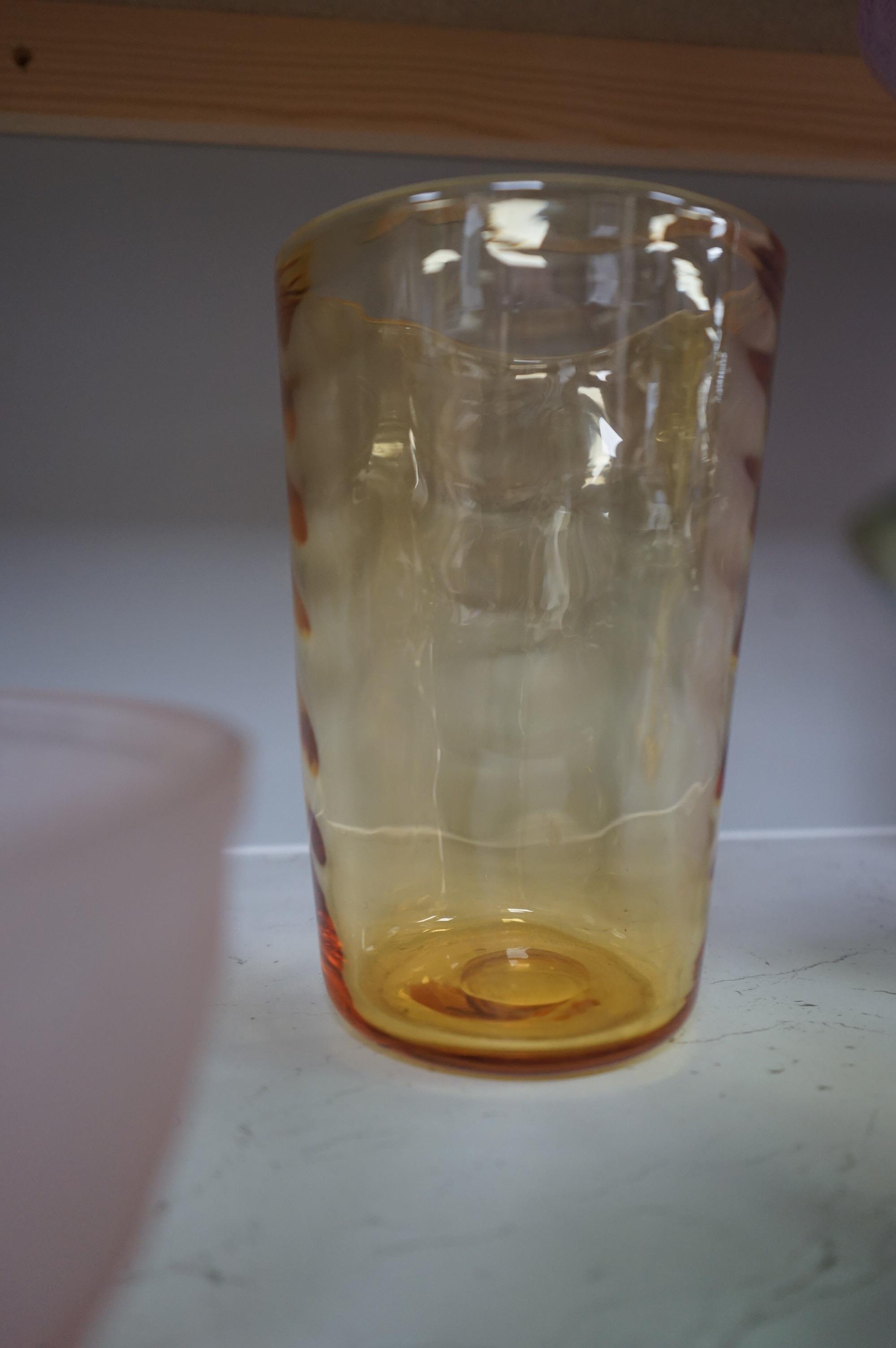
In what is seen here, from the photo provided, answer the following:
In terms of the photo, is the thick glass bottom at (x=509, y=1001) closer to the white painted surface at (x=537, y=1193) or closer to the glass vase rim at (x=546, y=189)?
the white painted surface at (x=537, y=1193)

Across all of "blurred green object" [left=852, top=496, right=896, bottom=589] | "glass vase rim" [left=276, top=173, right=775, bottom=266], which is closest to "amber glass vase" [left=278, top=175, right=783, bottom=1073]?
"glass vase rim" [left=276, top=173, right=775, bottom=266]

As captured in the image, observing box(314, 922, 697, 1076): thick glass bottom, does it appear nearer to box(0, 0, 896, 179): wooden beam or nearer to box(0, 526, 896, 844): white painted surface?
box(0, 526, 896, 844): white painted surface

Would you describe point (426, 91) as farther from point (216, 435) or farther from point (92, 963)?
point (92, 963)

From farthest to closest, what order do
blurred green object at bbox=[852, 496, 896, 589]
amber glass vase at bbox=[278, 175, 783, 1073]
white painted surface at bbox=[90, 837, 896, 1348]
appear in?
blurred green object at bbox=[852, 496, 896, 589] < amber glass vase at bbox=[278, 175, 783, 1073] < white painted surface at bbox=[90, 837, 896, 1348]

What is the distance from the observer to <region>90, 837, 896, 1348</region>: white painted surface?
0.22m

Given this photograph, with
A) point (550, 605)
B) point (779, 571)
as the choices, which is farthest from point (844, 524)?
point (550, 605)

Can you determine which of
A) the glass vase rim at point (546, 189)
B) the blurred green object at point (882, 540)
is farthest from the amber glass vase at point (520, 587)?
the blurred green object at point (882, 540)

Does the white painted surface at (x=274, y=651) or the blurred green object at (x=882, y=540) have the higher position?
the blurred green object at (x=882, y=540)

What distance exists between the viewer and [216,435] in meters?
0.53

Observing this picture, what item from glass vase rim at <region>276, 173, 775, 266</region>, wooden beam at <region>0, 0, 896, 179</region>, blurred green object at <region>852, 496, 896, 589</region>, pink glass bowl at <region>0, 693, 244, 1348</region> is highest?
wooden beam at <region>0, 0, 896, 179</region>

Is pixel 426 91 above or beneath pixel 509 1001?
above

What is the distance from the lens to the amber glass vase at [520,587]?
0.34 meters

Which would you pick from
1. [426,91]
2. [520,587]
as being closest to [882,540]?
[520,587]

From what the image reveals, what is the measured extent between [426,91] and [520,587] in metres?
0.24
